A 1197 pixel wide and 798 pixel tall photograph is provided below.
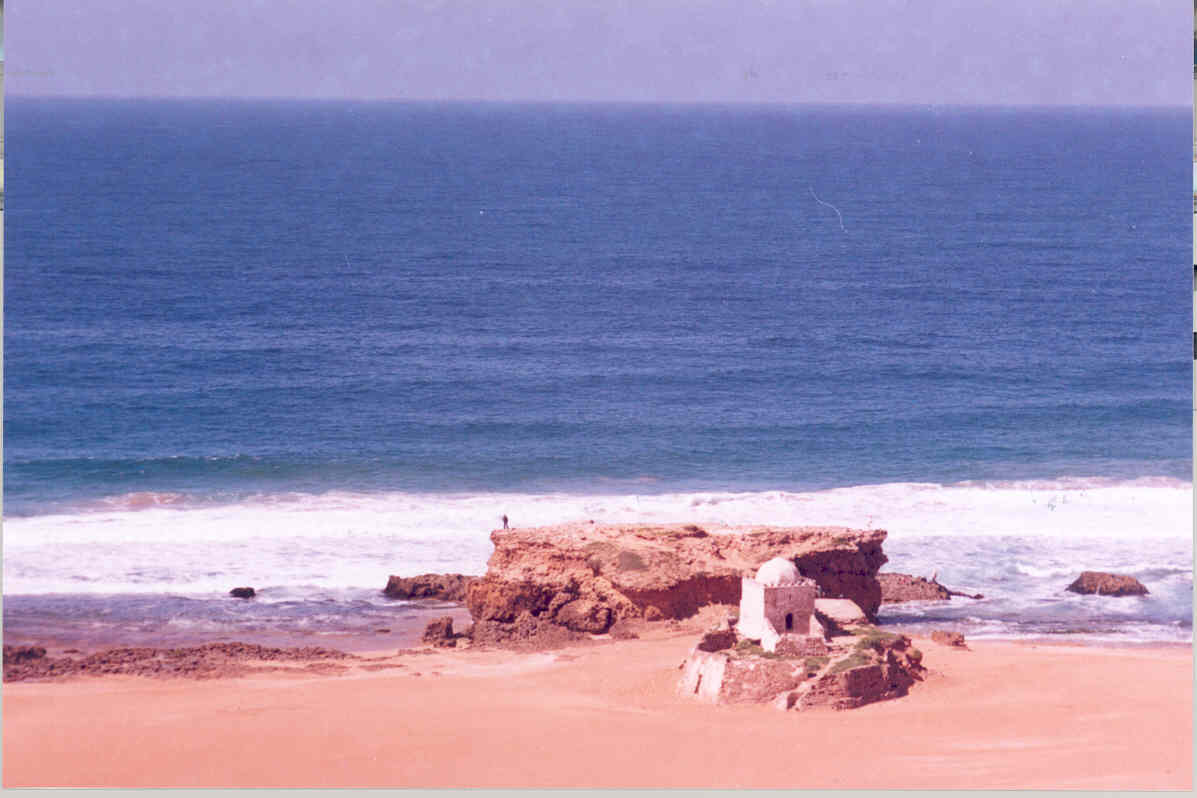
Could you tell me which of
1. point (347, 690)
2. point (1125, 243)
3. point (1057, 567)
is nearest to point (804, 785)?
point (347, 690)

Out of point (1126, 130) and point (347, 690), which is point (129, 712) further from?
point (1126, 130)

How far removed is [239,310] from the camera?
53.8m

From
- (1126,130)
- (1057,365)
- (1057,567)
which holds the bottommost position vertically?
(1057,567)

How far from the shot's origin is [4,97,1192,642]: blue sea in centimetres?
3164

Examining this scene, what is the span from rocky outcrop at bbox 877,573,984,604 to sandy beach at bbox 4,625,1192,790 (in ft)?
14.2

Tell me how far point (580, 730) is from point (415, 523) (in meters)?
12.9

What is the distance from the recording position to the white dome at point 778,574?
75.2 feet

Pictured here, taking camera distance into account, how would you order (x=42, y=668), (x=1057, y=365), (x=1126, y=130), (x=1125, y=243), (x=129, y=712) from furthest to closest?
(x=1126, y=130) < (x=1125, y=243) < (x=1057, y=365) < (x=42, y=668) < (x=129, y=712)

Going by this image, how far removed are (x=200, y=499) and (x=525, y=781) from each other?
57.2 feet

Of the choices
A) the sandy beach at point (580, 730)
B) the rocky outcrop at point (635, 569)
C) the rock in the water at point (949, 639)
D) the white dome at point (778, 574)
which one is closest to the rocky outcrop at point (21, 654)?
the sandy beach at point (580, 730)

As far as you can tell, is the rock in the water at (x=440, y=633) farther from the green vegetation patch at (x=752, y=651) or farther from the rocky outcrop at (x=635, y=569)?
the green vegetation patch at (x=752, y=651)

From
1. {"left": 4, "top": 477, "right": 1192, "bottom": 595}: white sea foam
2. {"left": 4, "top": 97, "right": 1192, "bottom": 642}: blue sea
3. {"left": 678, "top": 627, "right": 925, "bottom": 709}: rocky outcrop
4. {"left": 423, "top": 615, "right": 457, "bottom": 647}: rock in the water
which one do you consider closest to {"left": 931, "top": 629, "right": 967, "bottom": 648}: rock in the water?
{"left": 4, "top": 97, "right": 1192, "bottom": 642}: blue sea

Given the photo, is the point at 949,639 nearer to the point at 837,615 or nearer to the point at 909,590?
the point at 837,615

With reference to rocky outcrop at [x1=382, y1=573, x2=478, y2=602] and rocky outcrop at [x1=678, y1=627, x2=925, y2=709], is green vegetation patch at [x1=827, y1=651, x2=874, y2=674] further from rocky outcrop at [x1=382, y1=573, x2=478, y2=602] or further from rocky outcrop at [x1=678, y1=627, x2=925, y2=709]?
rocky outcrop at [x1=382, y1=573, x2=478, y2=602]
